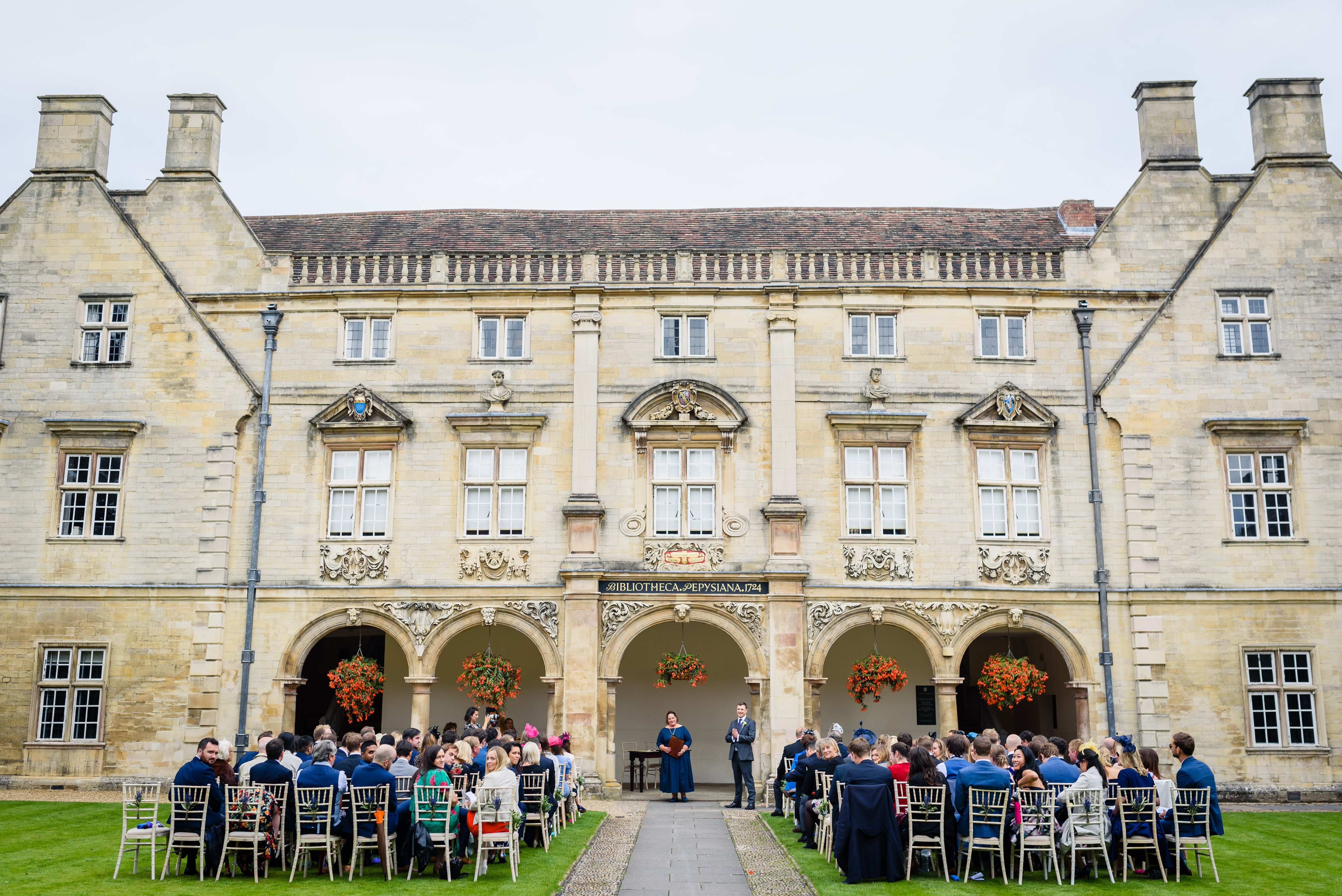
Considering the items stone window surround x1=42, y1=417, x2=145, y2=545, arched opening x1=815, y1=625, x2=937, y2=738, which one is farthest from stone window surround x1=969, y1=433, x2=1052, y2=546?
stone window surround x1=42, y1=417, x2=145, y2=545

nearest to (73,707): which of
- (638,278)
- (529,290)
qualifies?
(529,290)

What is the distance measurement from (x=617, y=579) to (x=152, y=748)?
29.9 ft

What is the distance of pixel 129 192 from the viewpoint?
2477 cm

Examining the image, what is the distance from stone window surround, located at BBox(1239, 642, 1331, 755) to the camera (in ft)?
71.6

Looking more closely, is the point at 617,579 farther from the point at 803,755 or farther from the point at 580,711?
the point at 803,755

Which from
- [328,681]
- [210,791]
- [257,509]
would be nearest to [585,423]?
[257,509]

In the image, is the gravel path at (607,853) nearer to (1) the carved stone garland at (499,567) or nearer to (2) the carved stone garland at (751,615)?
(2) the carved stone garland at (751,615)

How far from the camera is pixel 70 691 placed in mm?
22547

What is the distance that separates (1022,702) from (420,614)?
14.5 m

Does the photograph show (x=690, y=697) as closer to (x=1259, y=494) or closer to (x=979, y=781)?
(x=1259, y=494)

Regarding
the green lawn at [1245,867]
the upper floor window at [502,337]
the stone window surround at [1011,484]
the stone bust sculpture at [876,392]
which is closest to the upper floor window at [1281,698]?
the green lawn at [1245,867]

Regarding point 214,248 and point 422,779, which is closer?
point 422,779

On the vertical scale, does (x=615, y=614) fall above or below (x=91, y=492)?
below

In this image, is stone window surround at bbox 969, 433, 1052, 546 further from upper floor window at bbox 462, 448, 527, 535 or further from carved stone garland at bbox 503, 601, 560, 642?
upper floor window at bbox 462, 448, 527, 535
